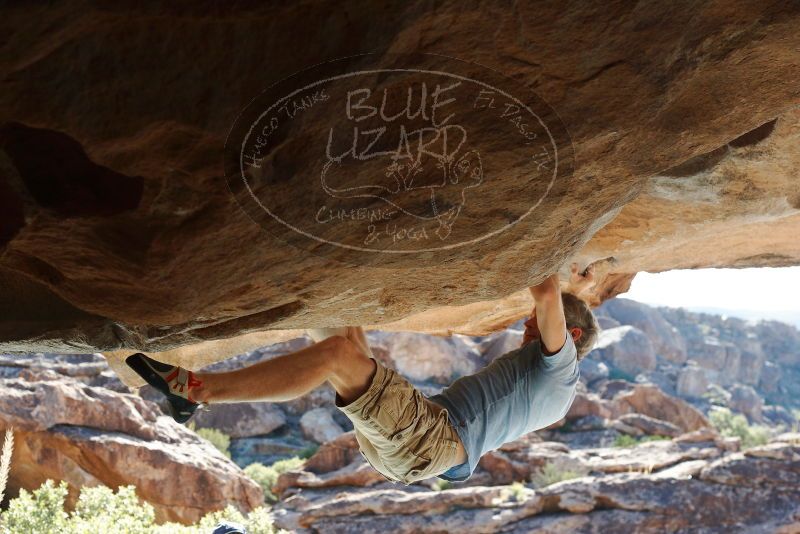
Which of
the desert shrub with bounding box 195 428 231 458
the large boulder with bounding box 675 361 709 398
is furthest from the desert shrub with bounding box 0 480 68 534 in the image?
the large boulder with bounding box 675 361 709 398

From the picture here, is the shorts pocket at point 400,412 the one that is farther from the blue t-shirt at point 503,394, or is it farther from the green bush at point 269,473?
the green bush at point 269,473

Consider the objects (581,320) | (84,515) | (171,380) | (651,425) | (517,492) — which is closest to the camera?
(171,380)

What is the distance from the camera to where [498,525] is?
42.3 ft

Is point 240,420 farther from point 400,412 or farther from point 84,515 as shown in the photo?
point 400,412

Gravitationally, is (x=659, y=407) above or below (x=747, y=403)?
above

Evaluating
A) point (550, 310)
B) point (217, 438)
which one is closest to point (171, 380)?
point (550, 310)

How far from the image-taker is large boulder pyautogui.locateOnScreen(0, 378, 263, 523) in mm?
11344

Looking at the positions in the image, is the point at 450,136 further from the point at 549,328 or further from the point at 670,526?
the point at 670,526

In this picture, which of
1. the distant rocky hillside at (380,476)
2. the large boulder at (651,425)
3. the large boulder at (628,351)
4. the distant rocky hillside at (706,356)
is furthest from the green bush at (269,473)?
the large boulder at (628,351)

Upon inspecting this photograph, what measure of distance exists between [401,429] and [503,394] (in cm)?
75

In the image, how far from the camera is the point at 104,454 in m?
11.5

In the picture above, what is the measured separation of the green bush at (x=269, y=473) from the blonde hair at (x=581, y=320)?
41.1ft

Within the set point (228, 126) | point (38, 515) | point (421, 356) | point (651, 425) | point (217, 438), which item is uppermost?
point (228, 126)

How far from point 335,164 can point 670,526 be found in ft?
40.0
